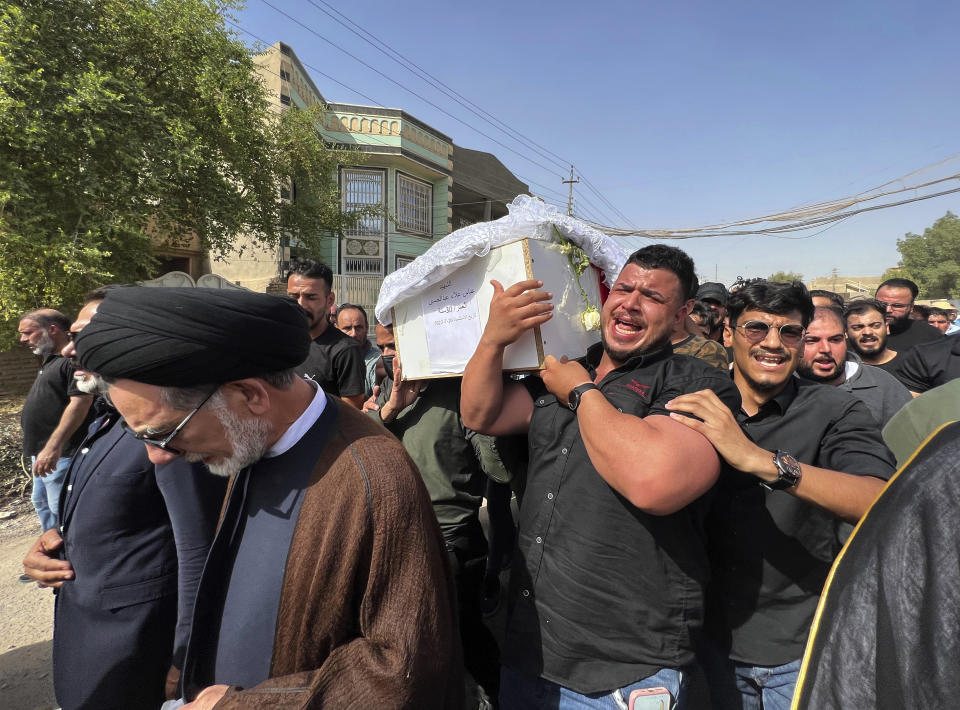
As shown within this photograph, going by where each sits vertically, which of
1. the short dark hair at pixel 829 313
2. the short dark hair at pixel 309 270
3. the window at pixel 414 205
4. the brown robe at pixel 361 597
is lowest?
the brown robe at pixel 361 597

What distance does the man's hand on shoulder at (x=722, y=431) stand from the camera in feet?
4.13

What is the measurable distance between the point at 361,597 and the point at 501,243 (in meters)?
1.21

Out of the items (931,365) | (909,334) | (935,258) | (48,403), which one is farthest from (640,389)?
(935,258)

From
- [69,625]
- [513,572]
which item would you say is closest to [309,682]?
[513,572]

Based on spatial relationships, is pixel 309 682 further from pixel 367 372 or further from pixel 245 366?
pixel 367 372

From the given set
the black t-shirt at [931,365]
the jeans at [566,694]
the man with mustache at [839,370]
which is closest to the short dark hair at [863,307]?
the black t-shirt at [931,365]

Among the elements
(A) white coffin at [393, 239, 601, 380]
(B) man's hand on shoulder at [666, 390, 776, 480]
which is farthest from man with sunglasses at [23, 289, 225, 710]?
(B) man's hand on shoulder at [666, 390, 776, 480]

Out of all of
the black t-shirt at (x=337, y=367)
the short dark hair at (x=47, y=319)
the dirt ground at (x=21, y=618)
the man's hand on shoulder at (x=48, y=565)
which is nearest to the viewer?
the man's hand on shoulder at (x=48, y=565)

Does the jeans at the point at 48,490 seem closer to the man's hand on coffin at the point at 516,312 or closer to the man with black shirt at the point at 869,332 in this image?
the man's hand on coffin at the point at 516,312

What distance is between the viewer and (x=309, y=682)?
0.98 meters

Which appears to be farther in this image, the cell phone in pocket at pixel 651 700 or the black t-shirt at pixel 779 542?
the black t-shirt at pixel 779 542

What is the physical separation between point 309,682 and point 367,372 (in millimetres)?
2617

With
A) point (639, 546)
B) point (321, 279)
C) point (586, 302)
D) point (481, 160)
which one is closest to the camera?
point (639, 546)

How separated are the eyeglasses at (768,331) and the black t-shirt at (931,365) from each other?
2.46 metres
